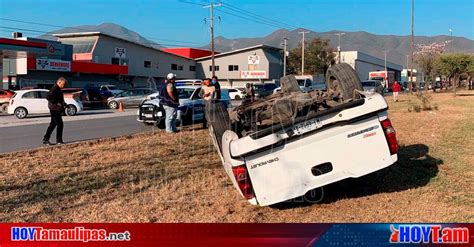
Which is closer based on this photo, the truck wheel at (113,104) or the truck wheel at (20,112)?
the truck wheel at (20,112)

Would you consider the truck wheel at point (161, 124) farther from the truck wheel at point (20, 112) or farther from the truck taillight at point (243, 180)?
the truck taillight at point (243, 180)

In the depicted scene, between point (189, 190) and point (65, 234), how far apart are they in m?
2.76

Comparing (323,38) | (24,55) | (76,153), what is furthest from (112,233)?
(323,38)

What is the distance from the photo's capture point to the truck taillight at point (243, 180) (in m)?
5.22

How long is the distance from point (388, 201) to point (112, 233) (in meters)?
3.60

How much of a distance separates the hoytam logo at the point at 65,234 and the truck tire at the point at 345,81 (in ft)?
12.0

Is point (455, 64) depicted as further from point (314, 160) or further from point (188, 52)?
point (314, 160)

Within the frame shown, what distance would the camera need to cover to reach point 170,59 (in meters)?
69.2

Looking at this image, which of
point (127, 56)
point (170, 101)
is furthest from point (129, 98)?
point (127, 56)

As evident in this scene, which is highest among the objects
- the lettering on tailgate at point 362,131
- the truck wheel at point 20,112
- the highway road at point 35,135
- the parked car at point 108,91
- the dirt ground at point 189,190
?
the parked car at point 108,91

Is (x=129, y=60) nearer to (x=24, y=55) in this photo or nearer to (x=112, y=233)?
(x=24, y=55)

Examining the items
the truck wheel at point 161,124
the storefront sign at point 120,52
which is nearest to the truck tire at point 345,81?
the truck wheel at point 161,124

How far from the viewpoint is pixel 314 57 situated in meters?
83.1

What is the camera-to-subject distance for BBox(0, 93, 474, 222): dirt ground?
17.7ft
